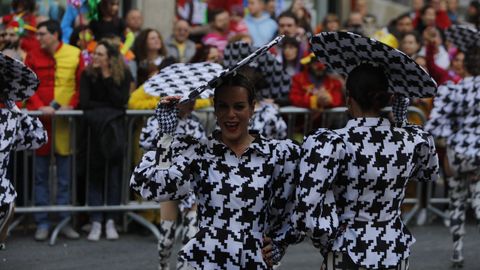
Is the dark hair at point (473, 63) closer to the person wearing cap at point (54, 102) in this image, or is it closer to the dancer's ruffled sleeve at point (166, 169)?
the person wearing cap at point (54, 102)

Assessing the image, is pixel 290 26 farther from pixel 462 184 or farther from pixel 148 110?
pixel 462 184

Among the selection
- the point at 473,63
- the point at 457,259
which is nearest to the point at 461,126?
the point at 473,63

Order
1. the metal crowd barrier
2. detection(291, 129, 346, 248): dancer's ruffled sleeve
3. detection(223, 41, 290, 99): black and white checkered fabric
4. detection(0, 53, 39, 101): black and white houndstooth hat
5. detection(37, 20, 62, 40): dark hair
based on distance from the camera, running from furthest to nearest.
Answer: detection(37, 20, 62, 40): dark hair
the metal crowd barrier
detection(223, 41, 290, 99): black and white checkered fabric
detection(0, 53, 39, 101): black and white houndstooth hat
detection(291, 129, 346, 248): dancer's ruffled sleeve

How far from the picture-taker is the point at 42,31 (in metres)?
10.4

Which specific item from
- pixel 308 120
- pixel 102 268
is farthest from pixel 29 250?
pixel 308 120

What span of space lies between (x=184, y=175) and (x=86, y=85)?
5.21 meters

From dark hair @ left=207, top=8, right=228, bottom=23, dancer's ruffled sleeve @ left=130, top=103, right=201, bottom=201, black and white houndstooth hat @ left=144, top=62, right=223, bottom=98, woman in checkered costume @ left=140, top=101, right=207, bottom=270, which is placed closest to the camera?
dancer's ruffled sleeve @ left=130, top=103, right=201, bottom=201

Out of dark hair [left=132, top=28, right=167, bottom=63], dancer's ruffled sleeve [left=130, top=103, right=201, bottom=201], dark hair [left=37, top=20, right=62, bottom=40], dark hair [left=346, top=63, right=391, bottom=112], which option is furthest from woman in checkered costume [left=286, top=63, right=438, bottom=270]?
dark hair [left=132, top=28, right=167, bottom=63]

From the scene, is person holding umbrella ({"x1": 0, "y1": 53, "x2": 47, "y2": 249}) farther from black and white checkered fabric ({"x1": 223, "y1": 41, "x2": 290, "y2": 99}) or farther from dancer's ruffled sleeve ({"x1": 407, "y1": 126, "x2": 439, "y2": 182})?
dancer's ruffled sleeve ({"x1": 407, "y1": 126, "x2": 439, "y2": 182})

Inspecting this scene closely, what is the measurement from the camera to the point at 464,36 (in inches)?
372

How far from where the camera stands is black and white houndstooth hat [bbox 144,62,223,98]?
572 centimetres

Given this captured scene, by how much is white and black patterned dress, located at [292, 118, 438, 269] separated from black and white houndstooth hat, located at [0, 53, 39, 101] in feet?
7.38

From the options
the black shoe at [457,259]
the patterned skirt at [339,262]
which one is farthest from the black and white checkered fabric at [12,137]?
the black shoe at [457,259]

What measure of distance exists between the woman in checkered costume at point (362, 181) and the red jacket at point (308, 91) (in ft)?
17.8
